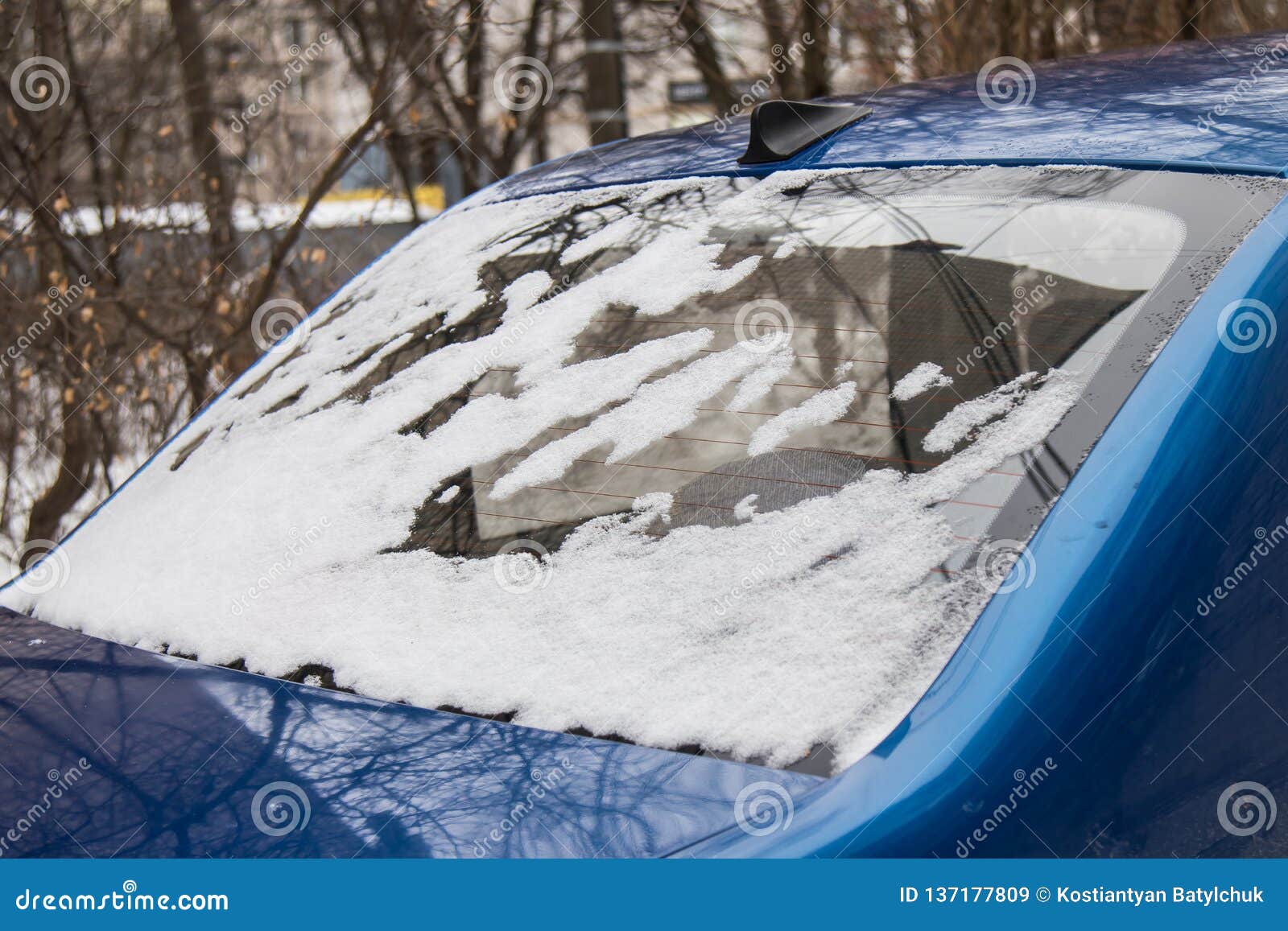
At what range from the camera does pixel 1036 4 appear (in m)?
6.39

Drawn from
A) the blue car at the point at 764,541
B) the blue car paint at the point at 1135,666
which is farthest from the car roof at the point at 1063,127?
the blue car paint at the point at 1135,666

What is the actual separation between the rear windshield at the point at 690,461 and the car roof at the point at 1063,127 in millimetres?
52

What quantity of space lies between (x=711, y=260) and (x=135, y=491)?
1.05 metres

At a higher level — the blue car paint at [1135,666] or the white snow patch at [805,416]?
the white snow patch at [805,416]

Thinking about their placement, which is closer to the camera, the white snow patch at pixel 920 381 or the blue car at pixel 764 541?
the blue car at pixel 764 541

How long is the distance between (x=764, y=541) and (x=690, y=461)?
226 millimetres

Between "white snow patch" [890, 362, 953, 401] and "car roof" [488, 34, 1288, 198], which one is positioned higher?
"car roof" [488, 34, 1288, 198]

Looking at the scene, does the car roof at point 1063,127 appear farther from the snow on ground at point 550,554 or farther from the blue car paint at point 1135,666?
the blue car paint at point 1135,666

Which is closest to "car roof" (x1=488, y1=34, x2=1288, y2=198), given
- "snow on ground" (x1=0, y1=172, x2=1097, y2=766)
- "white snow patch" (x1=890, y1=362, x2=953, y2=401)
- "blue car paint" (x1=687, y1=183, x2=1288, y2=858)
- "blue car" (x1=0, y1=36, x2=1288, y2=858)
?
"blue car" (x1=0, y1=36, x2=1288, y2=858)

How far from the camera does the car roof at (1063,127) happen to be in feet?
5.57

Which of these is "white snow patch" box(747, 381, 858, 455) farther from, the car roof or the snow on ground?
the car roof

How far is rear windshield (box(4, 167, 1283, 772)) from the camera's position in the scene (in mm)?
1341

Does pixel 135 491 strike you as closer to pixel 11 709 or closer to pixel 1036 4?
pixel 11 709
